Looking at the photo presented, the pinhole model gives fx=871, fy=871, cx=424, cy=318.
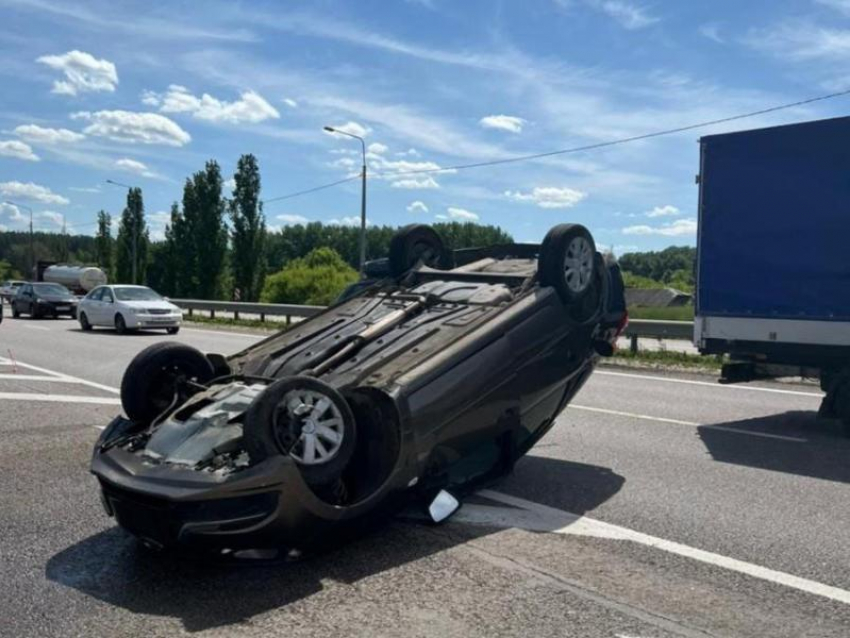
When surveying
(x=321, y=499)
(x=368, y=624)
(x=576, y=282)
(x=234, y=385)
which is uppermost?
(x=576, y=282)

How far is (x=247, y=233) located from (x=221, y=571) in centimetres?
5252

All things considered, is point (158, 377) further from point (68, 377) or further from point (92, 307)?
point (92, 307)

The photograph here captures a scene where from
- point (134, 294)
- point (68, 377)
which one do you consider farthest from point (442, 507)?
point (134, 294)

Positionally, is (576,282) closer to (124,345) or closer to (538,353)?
(538,353)

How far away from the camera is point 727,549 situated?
4.82 m

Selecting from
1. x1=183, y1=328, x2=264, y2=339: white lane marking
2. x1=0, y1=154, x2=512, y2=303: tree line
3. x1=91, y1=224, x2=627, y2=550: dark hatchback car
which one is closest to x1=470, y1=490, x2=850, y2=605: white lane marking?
x1=91, y1=224, x2=627, y2=550: dark hatchback car

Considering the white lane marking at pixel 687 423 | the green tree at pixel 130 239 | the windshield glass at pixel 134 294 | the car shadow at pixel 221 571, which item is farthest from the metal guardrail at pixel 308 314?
the green tree at pixel 130 239

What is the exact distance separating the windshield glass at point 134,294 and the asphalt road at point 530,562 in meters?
16.3

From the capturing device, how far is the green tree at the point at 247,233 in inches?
2174

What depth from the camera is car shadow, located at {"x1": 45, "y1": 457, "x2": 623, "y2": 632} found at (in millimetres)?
4012

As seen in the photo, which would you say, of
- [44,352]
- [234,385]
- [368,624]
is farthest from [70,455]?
[44,352]

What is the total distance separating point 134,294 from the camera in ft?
78.5

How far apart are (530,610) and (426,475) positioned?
1.18 m

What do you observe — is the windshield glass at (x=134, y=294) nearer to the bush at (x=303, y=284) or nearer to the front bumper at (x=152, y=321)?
the front bumper at (x=152, y=321)
